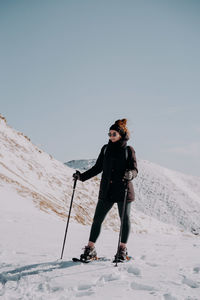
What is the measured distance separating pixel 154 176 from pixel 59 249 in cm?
2956

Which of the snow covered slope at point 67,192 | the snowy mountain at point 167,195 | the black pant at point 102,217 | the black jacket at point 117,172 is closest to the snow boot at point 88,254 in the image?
the black pant at point 102,217

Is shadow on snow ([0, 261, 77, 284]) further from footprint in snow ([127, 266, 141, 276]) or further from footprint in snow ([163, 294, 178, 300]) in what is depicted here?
footprint in snow ([163, 294, 178, 300])

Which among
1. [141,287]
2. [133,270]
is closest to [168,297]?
[141,287]

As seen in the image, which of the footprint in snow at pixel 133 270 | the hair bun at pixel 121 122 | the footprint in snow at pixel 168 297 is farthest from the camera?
A: the hair bun at pixel 121 122

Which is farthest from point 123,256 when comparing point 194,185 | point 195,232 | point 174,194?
point 194,185

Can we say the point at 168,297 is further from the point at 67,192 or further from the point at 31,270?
the point at 67,192

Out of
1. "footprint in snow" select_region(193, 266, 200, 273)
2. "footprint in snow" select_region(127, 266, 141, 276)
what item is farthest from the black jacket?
"footprint in snow" select_region(193, 266, 200, 273)

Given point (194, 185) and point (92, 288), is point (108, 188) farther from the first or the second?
point (194, 185)

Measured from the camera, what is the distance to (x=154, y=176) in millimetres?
34312

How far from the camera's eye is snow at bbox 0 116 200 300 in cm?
331

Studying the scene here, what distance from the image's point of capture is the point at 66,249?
6.01m

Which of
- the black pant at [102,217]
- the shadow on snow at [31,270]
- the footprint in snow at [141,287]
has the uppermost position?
the black pant at [102,217]

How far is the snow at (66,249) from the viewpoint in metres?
3.31

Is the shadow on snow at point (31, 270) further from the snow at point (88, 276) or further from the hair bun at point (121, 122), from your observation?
the hair bun at point (121, 122)
